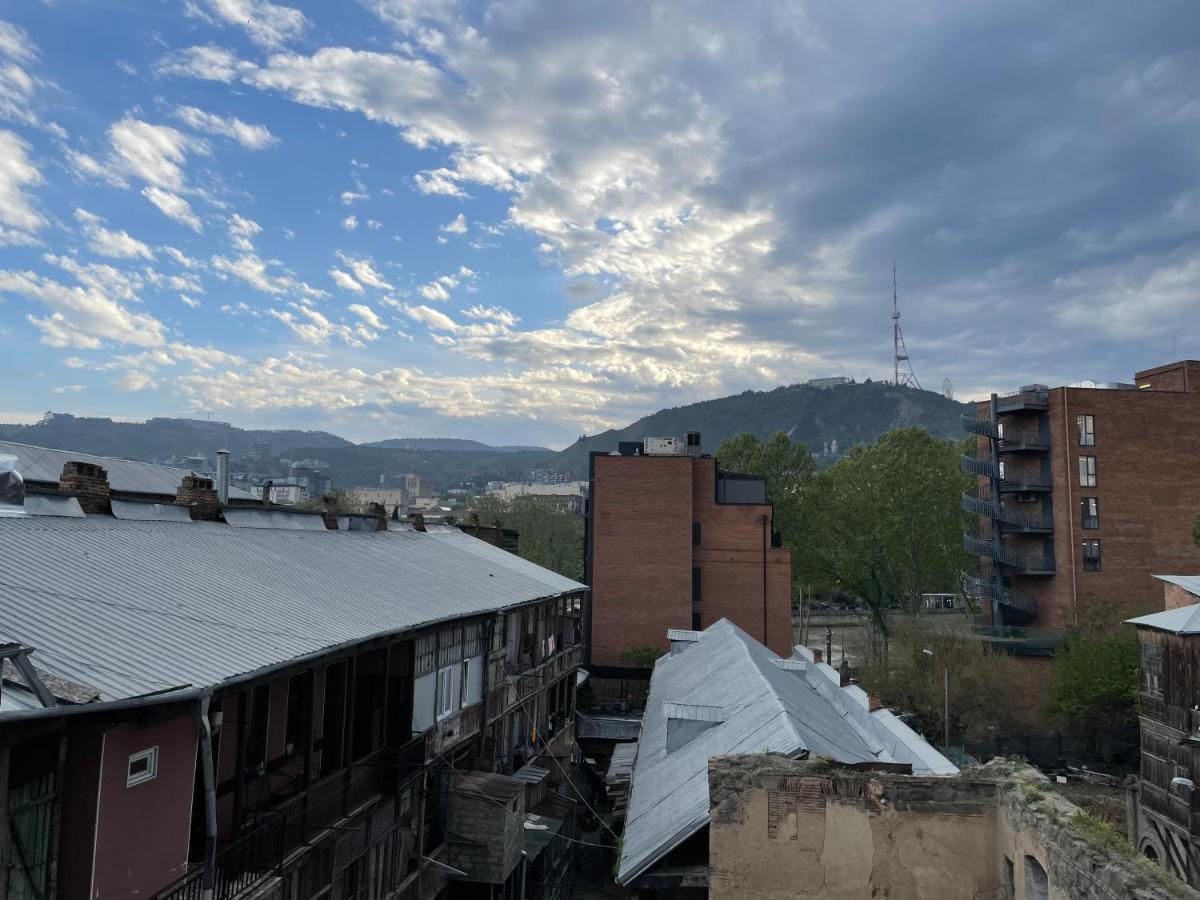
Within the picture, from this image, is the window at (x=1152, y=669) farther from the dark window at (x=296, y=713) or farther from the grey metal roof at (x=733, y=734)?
the dark window at (x=296, y=713)

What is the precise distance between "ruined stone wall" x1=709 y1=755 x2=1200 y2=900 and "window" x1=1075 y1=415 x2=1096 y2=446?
40845 mm

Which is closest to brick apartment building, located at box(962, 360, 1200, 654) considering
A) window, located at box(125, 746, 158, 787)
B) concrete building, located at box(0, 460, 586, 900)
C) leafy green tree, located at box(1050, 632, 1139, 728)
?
leafy green tree, located at box(1050, 632, 1139, 728)

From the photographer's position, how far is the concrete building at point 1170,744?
26281mm

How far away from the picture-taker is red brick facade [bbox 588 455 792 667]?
48688 mm

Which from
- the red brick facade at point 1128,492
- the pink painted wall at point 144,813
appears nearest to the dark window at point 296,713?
the pink painted wall at point 144,813

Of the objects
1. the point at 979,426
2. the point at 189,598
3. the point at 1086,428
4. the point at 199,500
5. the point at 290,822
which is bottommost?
the point at 290,822

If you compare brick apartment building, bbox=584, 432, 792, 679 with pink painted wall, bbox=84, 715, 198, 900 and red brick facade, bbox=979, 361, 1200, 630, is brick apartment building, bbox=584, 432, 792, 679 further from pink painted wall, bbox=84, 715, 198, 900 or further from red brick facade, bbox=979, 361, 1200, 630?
pink painted wall, bbox=84, 715, 198, 900

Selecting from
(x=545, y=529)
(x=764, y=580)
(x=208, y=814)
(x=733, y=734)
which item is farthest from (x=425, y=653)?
(x=545, y=529)

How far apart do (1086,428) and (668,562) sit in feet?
82.5

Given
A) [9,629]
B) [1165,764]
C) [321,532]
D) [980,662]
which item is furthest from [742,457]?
[9,629]

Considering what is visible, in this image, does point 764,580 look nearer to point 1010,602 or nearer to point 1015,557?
point 1010,602

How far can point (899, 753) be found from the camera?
917 inches

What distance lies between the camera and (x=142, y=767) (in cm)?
867

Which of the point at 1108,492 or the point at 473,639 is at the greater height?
the point at 1108,492
